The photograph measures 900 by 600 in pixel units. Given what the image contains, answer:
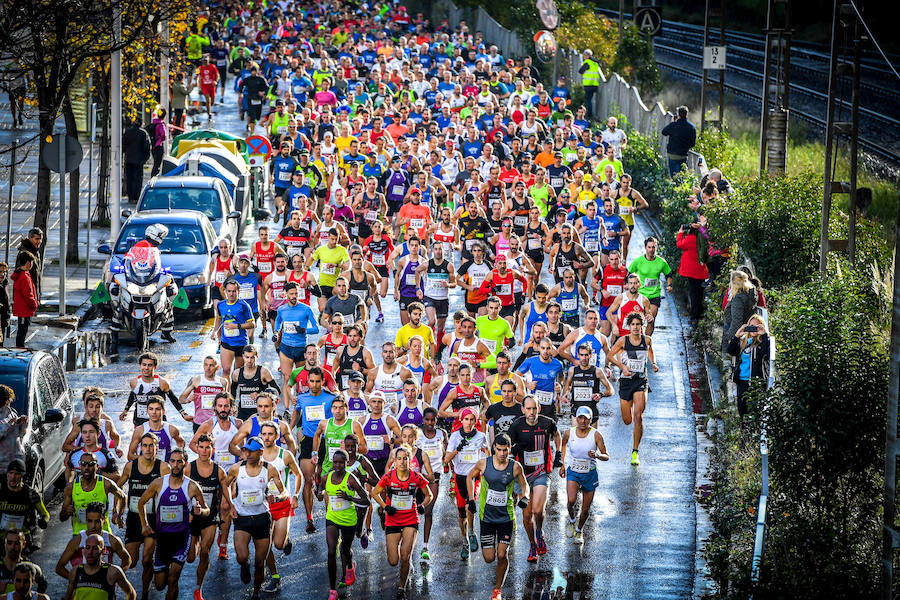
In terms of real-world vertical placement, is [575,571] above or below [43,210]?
below

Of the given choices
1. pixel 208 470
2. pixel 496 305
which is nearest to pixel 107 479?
pixel 208 470

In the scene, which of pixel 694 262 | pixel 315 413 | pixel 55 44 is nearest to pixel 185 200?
pixel 55 44

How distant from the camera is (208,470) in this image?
491 inches

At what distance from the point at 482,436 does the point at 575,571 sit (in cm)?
153

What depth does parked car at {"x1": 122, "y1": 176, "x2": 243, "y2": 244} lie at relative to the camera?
23.7 m

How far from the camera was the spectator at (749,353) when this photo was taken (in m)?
15.0

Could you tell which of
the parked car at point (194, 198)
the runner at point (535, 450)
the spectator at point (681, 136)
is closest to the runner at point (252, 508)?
the runner at point (535, 450)

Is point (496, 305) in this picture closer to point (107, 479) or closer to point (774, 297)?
point (774, 297)

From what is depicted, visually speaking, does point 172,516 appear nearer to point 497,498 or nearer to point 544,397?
point 497,498

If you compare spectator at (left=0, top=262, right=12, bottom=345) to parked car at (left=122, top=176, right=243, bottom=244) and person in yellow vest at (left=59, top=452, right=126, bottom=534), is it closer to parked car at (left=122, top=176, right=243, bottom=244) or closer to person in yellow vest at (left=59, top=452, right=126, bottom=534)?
parked car at (left=122, top=176, right=243, bottom=244)

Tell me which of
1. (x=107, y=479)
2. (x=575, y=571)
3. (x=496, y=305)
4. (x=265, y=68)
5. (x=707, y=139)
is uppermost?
(x=265, y=68)

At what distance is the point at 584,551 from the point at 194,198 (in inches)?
495

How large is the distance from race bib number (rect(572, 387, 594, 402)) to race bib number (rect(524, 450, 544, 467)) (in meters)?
1.72

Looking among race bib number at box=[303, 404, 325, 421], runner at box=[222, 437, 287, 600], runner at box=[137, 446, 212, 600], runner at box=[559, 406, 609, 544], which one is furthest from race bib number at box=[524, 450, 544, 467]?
runner at box=[137, 446, 212, 600]
